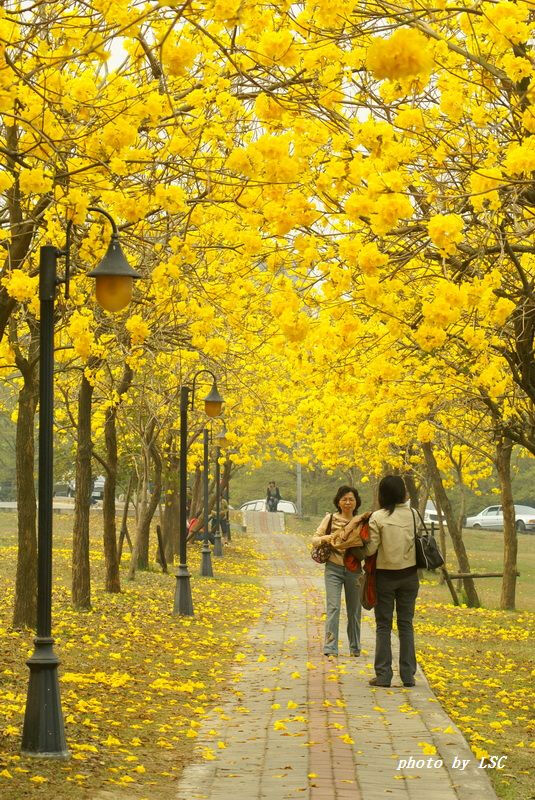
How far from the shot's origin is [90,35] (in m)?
7.43

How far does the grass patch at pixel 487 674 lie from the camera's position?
8.08 m

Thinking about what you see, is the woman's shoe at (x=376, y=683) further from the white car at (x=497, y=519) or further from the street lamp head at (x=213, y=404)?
the white car at (x=497, y=519)

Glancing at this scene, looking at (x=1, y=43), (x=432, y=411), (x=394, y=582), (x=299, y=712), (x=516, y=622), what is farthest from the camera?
(x=516, y=622)

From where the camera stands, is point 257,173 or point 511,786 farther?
point 257,173

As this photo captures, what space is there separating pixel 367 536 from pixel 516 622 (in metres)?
10.4

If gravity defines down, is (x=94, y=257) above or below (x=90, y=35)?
below

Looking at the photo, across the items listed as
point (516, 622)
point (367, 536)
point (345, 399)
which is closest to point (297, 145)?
point (367, 536)

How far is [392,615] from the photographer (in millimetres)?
10547

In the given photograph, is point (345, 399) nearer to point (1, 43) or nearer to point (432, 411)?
point (432, 411)

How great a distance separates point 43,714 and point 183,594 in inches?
389

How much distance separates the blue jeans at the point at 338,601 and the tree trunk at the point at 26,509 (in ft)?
11.0

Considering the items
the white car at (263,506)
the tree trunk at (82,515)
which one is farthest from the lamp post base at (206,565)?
the white car at (263,506)

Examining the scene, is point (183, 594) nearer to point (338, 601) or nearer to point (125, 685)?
point (338, 601)

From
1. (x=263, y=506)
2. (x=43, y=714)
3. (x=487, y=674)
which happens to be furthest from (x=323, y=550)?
(x=263, y=506)
